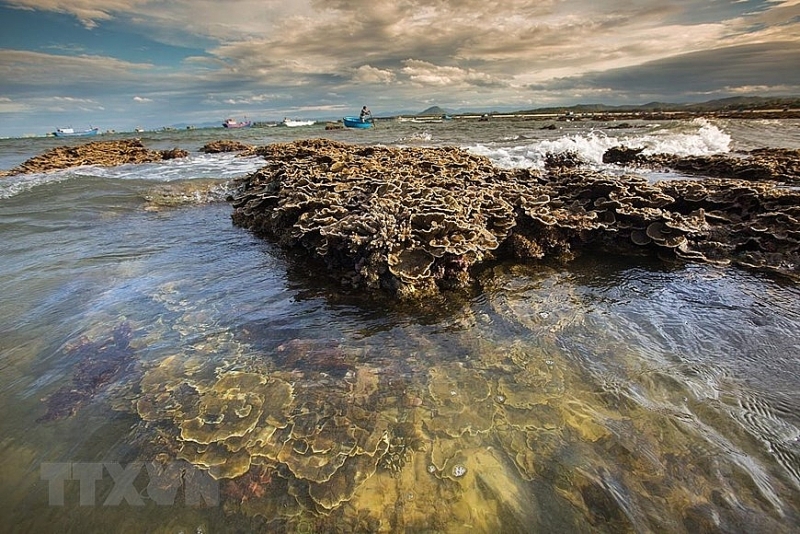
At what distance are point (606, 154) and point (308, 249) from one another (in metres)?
19.3

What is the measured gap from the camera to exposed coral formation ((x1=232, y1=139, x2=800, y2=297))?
21.2 feet

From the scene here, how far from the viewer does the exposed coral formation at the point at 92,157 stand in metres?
22.3

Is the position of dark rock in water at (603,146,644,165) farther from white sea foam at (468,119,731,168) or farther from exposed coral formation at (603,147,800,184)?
white sea foam at (468,119,731,168)

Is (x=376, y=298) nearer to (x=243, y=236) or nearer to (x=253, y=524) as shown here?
(x=253, y=524)

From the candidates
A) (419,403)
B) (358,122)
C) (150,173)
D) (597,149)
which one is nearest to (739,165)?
(597,149)

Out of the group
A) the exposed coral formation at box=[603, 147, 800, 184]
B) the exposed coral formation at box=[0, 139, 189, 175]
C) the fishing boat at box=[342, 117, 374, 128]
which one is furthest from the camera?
the fishing boat at box=[342, 117, 374, 128]

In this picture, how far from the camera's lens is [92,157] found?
2578cm

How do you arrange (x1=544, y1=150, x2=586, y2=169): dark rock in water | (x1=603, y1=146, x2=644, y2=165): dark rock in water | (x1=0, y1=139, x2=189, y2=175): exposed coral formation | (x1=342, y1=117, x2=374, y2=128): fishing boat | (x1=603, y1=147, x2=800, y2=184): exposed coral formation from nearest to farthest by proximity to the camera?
1. (x1=603, y1=147, x2=800, y2=184): exposed coral formation
2. (x1=544, y1=150, x2=586, y2=169): dark rock in water
3. (x1=603, y1=146, x2=644, y2=165): dark rock in water
4. (x1=0, y1=139, x2=189, y2=175): exposed coral formation
5. (x1=342, y1=117, x2=374, y2=128): fishing boat

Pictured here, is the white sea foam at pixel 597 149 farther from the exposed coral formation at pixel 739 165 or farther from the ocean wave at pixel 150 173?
the ocean wave at pixel 150 173

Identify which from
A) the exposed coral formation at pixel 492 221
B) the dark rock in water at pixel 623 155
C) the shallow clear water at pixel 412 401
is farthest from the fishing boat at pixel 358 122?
the shallow clear water at pixel 412 401

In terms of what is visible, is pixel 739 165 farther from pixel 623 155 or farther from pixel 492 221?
pixel 492 221

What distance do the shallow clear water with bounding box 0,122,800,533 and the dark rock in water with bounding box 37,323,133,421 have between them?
0.11ft

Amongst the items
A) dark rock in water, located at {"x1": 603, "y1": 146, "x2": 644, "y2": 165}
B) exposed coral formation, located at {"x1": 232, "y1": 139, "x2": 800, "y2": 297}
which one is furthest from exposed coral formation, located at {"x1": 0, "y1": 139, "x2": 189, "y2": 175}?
dark rock in water, located at {"x1": 603, "y1": 146, "x2": 644, "y2": 165}

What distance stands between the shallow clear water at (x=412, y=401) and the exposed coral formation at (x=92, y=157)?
21012 millimetres
